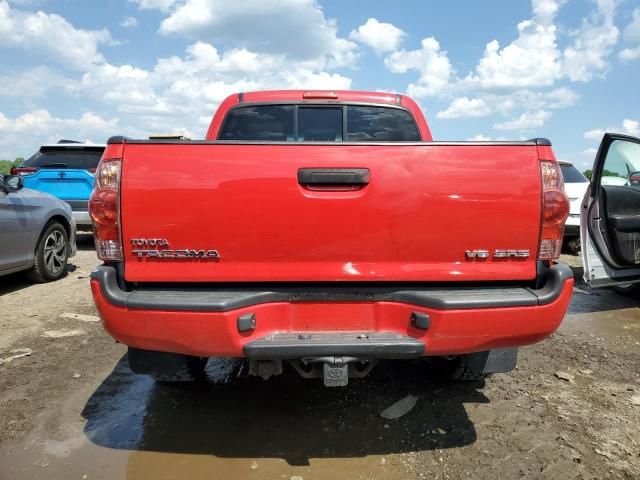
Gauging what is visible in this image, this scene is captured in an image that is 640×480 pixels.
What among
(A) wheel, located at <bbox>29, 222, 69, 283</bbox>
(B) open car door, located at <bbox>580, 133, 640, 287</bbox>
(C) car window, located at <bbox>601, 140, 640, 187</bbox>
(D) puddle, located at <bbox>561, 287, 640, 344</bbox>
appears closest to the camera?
(D) puddle, located at <bbox>561, 287, 640, 344</bbox>

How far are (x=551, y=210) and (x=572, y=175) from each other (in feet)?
23.7

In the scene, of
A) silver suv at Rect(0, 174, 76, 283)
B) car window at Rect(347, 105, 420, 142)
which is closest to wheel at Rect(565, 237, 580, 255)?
car window at Rect(347, 105, 420, 142)

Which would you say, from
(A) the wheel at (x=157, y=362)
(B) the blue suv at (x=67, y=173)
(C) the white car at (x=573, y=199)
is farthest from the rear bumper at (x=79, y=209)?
(C) the white car at (x=573, y=199)

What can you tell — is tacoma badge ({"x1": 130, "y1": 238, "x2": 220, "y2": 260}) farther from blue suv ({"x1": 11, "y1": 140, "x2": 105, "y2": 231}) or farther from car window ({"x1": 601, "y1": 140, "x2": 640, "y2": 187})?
blue suv ({"x1": 11, "y1": 140, "x2": 105, "y2": 231})

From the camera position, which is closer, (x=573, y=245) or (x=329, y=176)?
(x=329, y=176)

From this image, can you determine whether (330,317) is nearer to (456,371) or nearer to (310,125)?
(456,371)

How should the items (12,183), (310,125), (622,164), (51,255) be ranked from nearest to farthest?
(310,125)
(622,164)
(12,183)
(51,255)

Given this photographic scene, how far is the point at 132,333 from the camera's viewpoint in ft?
6.96

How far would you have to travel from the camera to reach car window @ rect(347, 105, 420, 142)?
392 centimetres

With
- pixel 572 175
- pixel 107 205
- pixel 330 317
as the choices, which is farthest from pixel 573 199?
pixel 107 205

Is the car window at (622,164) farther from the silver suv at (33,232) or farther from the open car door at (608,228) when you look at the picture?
the silver suv at (33,232)

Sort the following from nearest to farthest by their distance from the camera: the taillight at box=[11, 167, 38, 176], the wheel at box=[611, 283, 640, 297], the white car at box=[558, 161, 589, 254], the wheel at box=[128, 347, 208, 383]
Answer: the wheel at box=[128, 347, 208, 383] → the wheel at box=[611, 283, 640, 297] → the white car at box=[558, 161, 589, 254] → the taillight at box=[11, 167, 38, 176]

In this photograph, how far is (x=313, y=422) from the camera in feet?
9.34

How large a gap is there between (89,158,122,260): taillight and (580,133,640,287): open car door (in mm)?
4602
